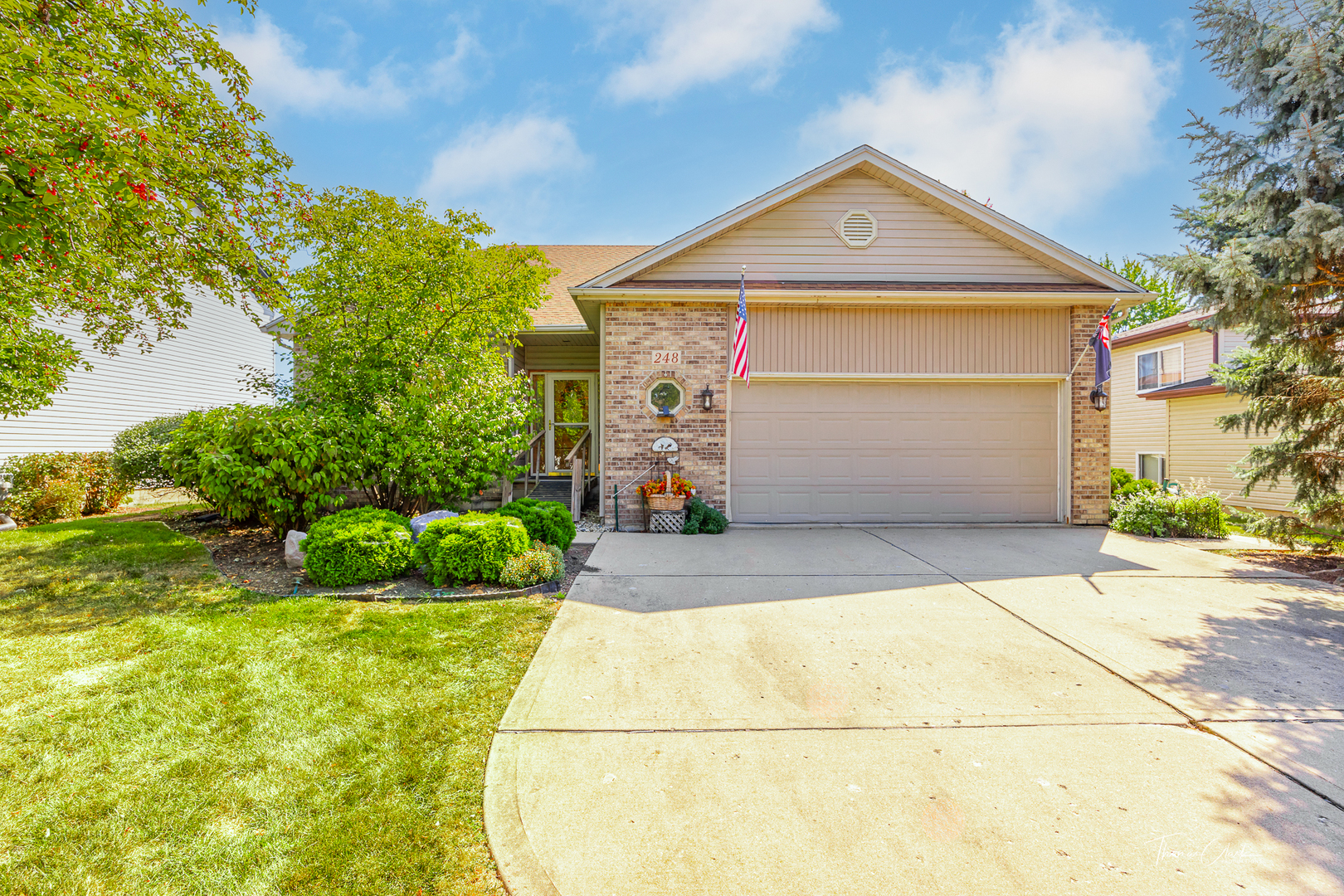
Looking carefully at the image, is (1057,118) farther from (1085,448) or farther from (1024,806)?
(1024,806)

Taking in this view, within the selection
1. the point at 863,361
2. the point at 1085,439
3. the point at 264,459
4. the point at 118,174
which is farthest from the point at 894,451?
the point at 118,174

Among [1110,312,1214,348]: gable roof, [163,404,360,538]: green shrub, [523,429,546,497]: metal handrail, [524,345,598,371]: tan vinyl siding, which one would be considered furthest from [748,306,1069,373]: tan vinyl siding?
[1110,312,1214,348]: gable roof

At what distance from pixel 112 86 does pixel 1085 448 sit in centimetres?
1178

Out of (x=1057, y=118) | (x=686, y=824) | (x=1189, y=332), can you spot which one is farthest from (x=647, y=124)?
(x=1189, y=332)

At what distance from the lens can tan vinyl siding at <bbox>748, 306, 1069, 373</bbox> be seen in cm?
870

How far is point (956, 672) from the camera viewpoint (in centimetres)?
349

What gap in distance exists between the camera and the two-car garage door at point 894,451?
8781 mm

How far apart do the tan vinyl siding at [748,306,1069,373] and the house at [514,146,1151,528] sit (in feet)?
0.08

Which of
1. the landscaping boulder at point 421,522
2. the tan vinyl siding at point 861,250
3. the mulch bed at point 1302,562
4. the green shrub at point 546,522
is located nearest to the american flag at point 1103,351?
the tan vinyl siding at point 861,250

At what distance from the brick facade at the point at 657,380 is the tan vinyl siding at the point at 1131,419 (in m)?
13.9

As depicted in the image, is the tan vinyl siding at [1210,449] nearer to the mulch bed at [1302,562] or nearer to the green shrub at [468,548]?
the mulch bed at [1302,562]

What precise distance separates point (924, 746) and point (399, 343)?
22.5 ft

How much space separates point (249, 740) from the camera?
2.66 meters

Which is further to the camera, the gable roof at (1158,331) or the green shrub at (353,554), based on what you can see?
the gable roof at (1158,331)
